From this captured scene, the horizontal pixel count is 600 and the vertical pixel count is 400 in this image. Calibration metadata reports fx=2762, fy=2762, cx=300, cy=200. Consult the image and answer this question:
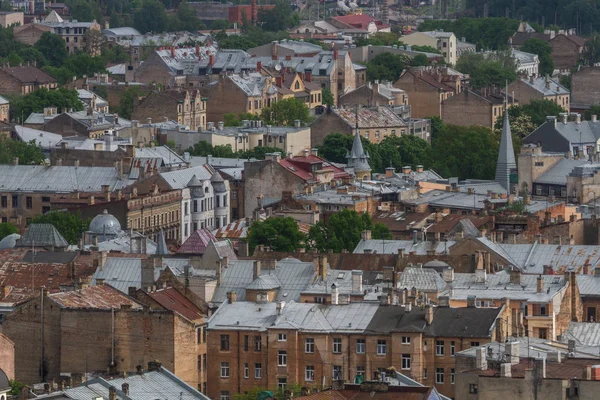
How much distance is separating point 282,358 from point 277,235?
20.5 m

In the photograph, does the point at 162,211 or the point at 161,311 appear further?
the point at 162,211

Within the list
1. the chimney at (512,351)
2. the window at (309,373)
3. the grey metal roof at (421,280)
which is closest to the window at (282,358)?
the window at (309,373)

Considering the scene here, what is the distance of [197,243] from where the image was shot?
95.9 metres

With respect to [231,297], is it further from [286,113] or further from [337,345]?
[286,113]

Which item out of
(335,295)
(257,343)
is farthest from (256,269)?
(257,343)

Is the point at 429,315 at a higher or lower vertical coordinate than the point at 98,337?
higher

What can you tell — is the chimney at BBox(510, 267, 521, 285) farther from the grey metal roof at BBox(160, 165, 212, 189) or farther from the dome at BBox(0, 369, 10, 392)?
the grey metal roof at BBox(160, 165, 212, 189)

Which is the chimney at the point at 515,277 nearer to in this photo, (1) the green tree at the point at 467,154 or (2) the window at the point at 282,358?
(2) the window at the point at 282,358

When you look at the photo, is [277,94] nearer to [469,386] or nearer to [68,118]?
[68,118]

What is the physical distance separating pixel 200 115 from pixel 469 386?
9105cm

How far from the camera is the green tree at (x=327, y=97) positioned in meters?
173

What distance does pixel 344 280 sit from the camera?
85875 millimetres

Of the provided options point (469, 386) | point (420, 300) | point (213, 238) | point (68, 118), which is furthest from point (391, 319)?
point (68, 118)

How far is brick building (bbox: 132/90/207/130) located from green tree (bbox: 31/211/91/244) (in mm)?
46785
